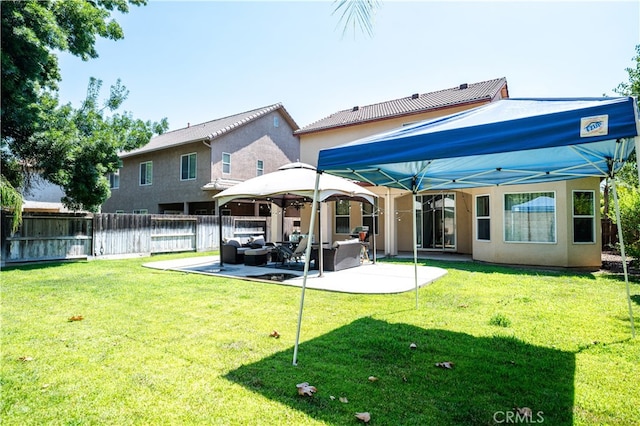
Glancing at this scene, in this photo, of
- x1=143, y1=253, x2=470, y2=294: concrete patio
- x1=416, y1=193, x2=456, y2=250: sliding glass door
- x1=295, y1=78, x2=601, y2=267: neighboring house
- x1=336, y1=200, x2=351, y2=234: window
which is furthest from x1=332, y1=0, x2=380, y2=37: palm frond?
x1=336, y1=200, x2=351, y2=234: window

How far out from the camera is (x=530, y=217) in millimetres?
11008

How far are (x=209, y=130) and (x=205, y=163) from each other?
2703mm

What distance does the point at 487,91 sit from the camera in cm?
1480

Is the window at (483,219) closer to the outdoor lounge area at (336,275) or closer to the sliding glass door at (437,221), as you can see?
the sliding glass door at (437,221)

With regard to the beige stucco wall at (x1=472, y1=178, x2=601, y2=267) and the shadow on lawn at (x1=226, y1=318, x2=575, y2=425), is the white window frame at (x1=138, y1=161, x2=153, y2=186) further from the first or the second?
the shadow on lawn at (x1=226, y1=318, x2=575, y2=425)

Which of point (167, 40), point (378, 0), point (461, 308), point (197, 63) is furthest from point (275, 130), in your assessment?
point (378, 0)

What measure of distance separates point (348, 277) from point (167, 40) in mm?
8140

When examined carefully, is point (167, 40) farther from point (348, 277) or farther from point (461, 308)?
point (461, 308)

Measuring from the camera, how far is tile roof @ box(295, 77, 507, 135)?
14.6 m

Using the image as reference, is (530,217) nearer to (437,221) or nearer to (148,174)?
(437,221)

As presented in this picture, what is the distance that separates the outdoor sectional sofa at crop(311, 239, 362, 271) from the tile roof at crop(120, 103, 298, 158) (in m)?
12.2

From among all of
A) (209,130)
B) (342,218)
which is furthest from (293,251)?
(209,130)

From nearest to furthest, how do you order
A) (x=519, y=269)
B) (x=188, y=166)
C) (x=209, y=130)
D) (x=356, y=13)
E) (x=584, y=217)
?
(x=356, y=13), (x=519, y=269), (x=584, y=217), (x=188, y=166), (x=209, y=130)

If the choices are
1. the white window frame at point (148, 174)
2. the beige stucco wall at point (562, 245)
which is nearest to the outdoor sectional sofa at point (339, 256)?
the beige stucco wall at point (562, 245)
